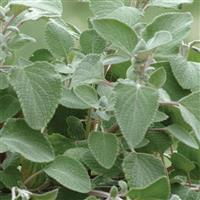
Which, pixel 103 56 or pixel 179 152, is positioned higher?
pixel 103 56

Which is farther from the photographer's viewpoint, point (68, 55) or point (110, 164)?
point (68, 55)

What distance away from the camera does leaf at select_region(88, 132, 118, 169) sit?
1.86 feet

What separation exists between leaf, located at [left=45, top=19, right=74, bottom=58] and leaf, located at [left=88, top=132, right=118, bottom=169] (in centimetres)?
12

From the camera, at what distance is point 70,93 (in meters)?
→ 0.61

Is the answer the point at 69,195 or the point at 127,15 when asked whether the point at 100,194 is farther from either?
the point at 127,15

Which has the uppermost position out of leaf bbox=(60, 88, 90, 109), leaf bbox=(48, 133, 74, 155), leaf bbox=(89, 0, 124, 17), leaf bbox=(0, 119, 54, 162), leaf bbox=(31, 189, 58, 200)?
leaf bbox=(89, 0, 124, 17)

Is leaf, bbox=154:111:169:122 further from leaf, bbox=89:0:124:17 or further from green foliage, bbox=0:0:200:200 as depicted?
leaf, bbox=89:0:124:17

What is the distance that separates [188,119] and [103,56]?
10cm

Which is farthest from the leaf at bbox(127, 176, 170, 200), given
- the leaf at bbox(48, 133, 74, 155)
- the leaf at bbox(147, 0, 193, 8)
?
the leaf at bbox(147, 0, 193, 8)

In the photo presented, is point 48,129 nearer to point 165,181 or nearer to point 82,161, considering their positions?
point 82,161

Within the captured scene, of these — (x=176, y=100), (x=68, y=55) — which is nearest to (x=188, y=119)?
(x=176, y=100)

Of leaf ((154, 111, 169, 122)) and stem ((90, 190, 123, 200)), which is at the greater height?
leaf ((154, 111, 169, 122))

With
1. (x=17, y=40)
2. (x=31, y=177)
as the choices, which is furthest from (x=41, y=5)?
(x=31, y=177)

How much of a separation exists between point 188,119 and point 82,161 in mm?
107
